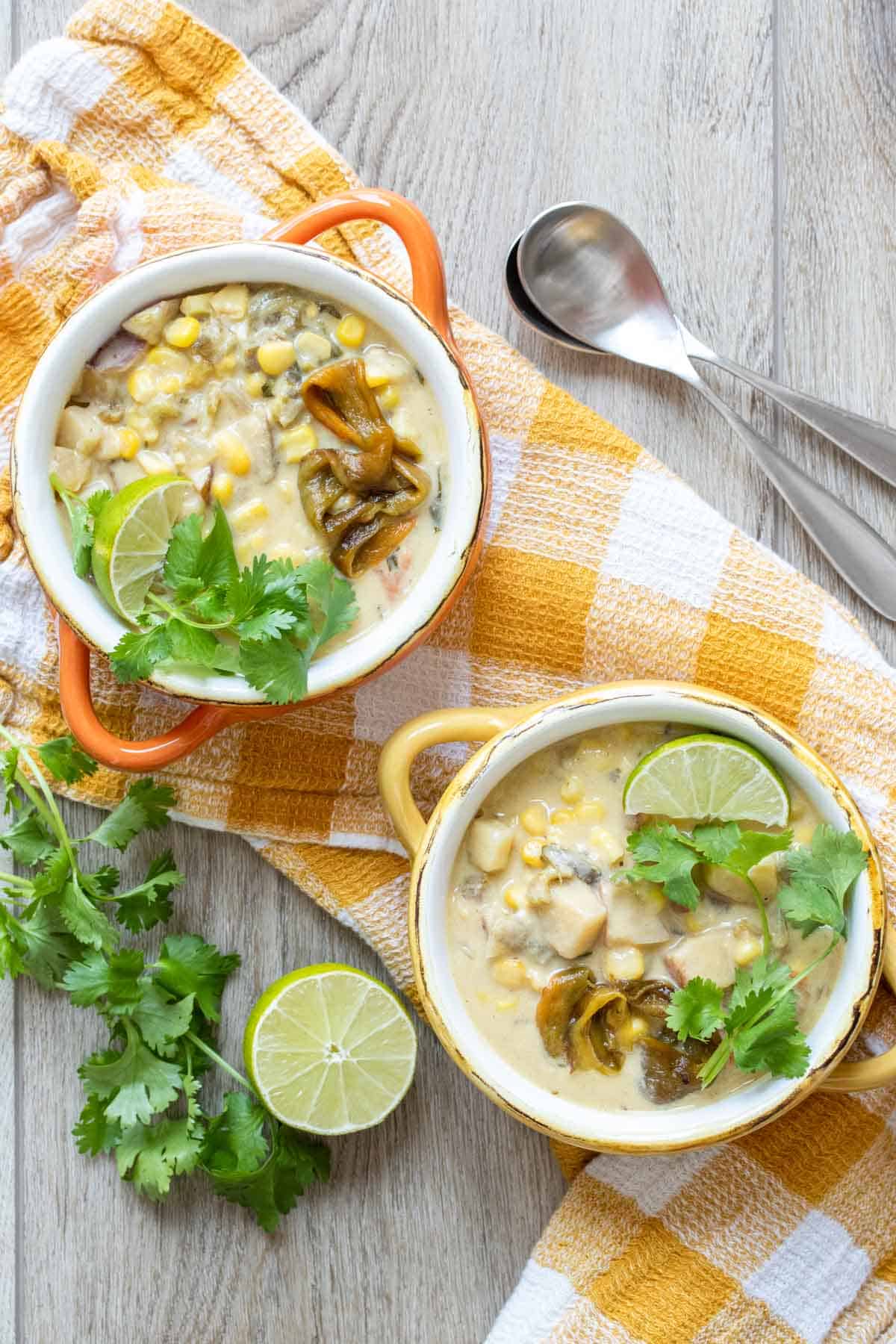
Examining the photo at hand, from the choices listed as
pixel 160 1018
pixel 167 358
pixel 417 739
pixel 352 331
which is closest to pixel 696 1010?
pixel 417 739

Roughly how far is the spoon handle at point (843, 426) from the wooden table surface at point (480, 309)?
0.05m

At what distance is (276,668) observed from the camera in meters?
1.76

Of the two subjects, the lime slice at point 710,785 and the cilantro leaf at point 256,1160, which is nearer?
the lime slice at point 710,785

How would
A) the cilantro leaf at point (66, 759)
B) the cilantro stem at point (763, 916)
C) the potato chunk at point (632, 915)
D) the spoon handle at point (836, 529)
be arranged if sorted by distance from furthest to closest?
the spoon handle at point (836, 529)
the cilantro leaf at point (66, 759)
the potato chunk at point (632, 915)
the cilantro stem at point (763, 916)

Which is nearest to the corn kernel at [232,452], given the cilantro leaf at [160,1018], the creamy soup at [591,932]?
the creamy soup at [591,932]

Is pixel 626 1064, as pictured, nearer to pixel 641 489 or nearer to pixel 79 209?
pixel 641 489

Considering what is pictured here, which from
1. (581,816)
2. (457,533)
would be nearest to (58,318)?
(457,533)

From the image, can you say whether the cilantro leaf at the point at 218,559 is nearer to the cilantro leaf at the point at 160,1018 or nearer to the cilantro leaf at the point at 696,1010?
the cilantro leaf at the point at 160,1018

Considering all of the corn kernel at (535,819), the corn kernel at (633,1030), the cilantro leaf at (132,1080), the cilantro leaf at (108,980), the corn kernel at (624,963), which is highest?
the corn kernel at (535,819)

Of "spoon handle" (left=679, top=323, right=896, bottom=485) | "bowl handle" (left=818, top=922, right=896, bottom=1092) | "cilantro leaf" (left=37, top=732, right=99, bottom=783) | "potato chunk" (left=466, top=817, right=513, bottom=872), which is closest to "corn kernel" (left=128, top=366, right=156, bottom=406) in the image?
"cilantro leaf" (left=37, top=732, right=99, bottom=783)

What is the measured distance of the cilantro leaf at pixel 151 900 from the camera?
2.00 meters

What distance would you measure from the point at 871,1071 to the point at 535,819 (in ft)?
1.77

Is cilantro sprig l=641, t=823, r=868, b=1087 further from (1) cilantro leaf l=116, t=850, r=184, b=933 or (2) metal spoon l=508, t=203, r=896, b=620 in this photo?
(1) cilantro leaf l=116, t=850, r=184, b=933

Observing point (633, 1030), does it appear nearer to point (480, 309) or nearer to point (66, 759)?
point (66, 759)
